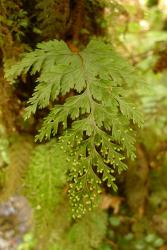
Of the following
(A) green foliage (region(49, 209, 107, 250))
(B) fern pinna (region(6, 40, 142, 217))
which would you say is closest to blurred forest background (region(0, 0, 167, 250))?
(A) green foliage (region(49, 209, 107, 250))

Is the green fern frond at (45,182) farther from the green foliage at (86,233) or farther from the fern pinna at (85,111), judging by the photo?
the fern pinna at (85,111)

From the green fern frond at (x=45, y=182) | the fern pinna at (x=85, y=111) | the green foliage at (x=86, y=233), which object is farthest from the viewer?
the green foliage at (x=86, y=233)

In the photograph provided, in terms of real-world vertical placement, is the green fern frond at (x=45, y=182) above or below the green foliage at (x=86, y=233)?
above

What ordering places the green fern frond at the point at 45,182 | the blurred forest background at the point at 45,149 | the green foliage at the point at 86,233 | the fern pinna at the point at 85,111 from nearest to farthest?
the fern pinna at the point at 85,111, the blurred forest background at the point at 45,149, the green fern frond at the point at 45,182, the green foliage at the point at 86,233

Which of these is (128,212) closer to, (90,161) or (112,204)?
(112,204)

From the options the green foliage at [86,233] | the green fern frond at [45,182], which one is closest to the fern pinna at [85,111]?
the green fern frond at [45,182]

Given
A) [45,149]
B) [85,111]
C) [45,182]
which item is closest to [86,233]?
[45,182]

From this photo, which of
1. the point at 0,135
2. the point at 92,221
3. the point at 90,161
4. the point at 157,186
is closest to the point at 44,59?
the point at 90,161
